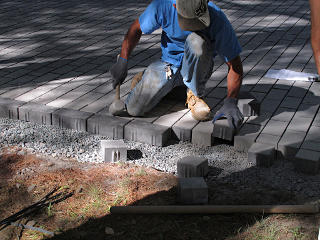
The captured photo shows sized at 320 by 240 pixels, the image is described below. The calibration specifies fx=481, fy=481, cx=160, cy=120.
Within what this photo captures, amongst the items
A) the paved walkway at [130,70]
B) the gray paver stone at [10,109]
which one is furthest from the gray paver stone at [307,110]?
the gray paver stone at [10,109]

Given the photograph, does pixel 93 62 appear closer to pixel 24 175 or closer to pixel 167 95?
pixel 167 95

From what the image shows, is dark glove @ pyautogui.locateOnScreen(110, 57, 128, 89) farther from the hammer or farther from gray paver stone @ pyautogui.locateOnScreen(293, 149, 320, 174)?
gray paver stone @ pyautogui.locateOnScreen(293, 149, 320, 174)

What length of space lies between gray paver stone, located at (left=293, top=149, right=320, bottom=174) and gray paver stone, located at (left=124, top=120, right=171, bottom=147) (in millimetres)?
1111

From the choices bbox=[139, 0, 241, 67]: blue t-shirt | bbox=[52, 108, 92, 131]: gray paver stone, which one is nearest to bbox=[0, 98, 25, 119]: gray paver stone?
bbox=[52, 108, 92, 131]: gray paver stone

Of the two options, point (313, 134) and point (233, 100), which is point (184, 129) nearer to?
point (233, 100)

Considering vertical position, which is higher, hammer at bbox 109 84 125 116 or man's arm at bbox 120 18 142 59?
man's arm at bbox 120 18 142 59

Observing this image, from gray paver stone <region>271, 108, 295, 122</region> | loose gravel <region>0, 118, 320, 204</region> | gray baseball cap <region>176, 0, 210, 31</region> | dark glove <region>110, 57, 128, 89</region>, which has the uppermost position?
gray baseball cap <region>176, 0, 210, 31</region>

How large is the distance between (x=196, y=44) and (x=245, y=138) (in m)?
0.89

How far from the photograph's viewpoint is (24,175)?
364 cm

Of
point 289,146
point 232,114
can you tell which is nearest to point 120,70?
point 232,114

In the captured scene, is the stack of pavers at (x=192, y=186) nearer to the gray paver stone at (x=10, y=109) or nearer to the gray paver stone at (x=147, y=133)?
the gray paver stone at (x=147, y=133)

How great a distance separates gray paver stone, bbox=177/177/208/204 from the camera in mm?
3234

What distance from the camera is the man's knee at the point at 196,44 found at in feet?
13.3

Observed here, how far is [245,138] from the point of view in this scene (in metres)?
3.99
